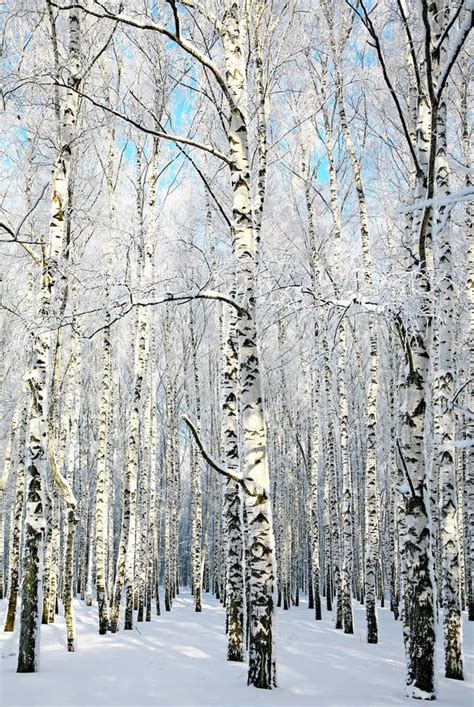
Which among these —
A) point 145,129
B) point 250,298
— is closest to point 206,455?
point 250,298

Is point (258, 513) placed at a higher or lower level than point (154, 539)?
higher

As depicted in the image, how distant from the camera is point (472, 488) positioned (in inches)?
383

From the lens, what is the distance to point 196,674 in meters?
5.23

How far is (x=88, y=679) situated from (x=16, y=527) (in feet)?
20.4

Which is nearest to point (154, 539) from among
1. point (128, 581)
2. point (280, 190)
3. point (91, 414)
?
point (91, 414)

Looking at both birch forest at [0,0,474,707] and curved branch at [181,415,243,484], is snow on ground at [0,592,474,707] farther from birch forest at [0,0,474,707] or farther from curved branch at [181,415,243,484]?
curved branch at [181,415,243,484]

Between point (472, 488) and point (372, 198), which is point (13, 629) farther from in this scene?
point (372, 198)

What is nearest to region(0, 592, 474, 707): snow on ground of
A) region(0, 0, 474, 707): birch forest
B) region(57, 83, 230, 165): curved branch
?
region(0, 0, 474, 707): birch forest

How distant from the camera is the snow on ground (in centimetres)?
402

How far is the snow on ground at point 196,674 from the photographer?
4.02m

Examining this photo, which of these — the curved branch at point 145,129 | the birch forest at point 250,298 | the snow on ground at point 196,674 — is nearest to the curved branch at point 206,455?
the birch forest at point 250,298

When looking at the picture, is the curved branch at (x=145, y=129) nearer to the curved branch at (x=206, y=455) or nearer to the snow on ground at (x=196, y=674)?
the curved branch at (x=206, y=455)

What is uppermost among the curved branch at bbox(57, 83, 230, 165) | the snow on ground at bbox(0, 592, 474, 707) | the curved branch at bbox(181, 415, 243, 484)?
the curved branch at bbox(57, 83, 230, 165)

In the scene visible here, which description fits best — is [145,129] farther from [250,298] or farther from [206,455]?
[206,455]
